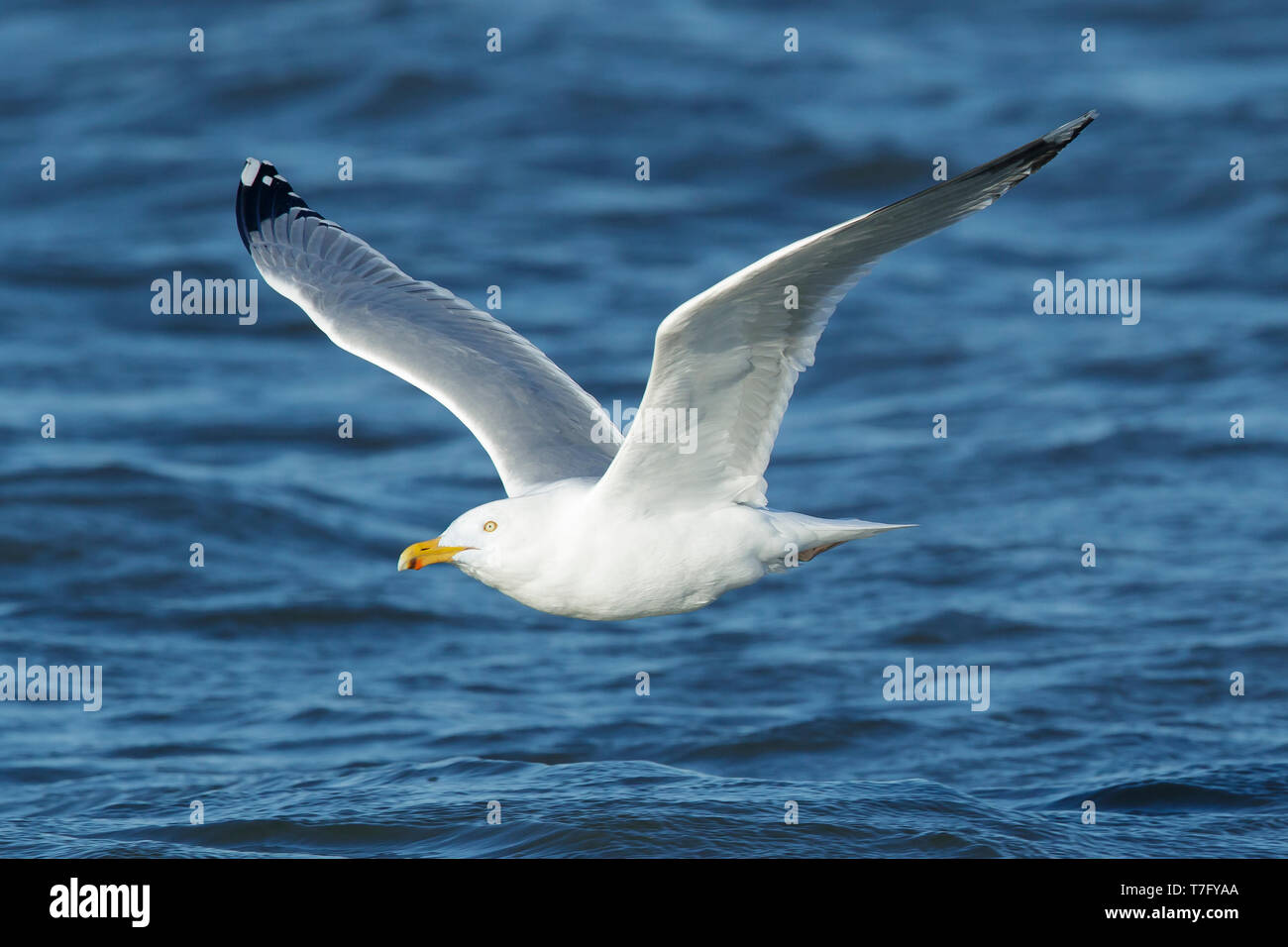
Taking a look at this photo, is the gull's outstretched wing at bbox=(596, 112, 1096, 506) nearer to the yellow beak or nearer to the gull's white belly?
the gull's white belly

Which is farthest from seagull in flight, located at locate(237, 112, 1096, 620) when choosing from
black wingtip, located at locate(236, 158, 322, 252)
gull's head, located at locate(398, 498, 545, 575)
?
black wingtip, located at locate(236, 158, 322, 252)

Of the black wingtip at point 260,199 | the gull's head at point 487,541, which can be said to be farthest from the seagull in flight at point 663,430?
the black wingtip at point 260,199

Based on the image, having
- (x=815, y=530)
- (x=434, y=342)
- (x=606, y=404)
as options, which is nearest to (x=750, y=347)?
(x=815, y=530)

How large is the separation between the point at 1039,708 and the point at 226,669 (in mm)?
5115

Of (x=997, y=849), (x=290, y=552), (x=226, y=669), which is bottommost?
(x=997, y=849)

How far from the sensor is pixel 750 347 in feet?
17.1

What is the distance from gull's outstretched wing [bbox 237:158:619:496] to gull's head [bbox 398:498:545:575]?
411 millimetres

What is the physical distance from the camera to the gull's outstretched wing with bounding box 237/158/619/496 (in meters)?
6.71

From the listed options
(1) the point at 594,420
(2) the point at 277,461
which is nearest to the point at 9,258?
(2) the point at 277,461

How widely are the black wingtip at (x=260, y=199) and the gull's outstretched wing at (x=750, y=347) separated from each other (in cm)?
323

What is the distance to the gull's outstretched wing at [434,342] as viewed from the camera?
671 cm

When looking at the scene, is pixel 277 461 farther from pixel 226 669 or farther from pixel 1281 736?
pixel 1281 736

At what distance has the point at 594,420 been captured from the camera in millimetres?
7141

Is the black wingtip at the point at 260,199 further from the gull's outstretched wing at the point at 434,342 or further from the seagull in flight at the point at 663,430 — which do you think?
the seagull in flight at the point at 663,430
